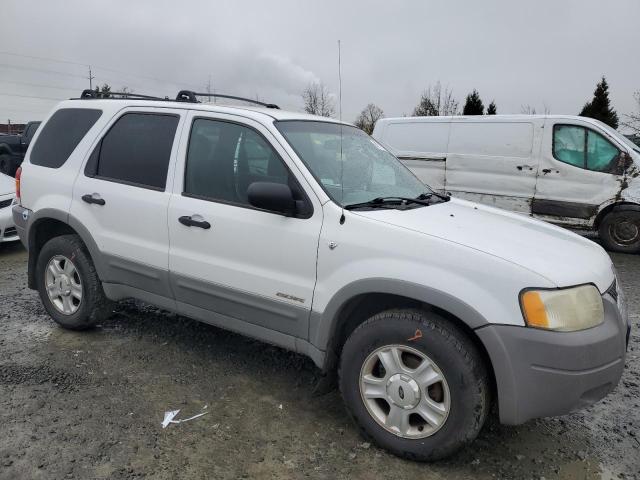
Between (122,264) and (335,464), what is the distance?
2.03m

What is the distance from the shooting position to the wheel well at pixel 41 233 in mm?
4188

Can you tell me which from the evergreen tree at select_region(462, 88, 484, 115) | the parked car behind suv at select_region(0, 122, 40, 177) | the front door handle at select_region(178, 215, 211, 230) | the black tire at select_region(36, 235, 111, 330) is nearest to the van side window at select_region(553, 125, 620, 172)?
the front door handle at select_region(178, 215, 211, 230)

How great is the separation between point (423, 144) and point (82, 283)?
264 inches

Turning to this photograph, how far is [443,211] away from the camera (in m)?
3.15

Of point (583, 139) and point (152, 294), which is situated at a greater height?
point (583, 139)

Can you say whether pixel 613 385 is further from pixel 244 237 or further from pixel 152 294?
pixel 152 294

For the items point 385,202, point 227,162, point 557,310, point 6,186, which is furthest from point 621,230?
point 6,186

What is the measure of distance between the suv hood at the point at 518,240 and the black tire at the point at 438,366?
426mm

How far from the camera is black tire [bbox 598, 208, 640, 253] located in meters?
7.70

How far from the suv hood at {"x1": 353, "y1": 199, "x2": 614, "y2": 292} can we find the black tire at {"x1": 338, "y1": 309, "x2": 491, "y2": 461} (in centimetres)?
43

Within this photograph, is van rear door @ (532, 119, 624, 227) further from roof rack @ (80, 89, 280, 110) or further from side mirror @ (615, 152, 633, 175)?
roof rack @ (80, 89, 280, 110)

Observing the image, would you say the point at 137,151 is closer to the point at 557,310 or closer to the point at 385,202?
the point at 385,202

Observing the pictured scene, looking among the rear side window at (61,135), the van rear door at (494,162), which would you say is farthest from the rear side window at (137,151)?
the van rear door at (494,162)

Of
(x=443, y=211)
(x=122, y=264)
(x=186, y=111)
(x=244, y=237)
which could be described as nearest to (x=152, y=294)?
(x=122, y=264)
